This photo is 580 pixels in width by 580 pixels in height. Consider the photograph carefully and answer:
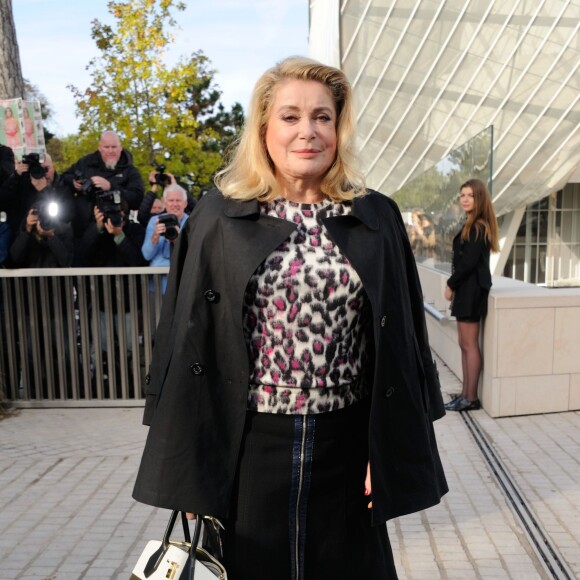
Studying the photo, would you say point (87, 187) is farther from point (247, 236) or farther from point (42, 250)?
point (247, 236)

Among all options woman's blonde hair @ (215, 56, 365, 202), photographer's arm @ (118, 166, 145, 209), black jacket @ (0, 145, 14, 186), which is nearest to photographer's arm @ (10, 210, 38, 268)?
black jacket @ (0, 145, 14, 186)

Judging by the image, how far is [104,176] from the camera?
7.79m

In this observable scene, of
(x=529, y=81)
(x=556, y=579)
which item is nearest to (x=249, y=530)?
(x=556, y=579)

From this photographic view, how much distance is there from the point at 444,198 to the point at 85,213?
16.2ft

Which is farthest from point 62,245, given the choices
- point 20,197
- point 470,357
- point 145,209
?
point 470,357

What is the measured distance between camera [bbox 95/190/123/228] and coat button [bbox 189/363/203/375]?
4.61m

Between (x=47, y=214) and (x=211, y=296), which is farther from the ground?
(x=47, y=214)

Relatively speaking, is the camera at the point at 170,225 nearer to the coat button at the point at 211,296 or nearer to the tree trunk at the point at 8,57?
the coat button at the point at 211,296

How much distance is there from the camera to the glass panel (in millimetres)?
7703

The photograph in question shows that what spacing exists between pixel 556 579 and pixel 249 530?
6.06ft

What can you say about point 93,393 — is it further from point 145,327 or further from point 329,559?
point 329,559

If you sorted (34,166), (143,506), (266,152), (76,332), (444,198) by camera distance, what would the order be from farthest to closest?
(444,198), (34,166), (76,332), (143,506), (266,152)

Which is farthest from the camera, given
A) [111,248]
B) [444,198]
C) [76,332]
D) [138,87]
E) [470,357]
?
[138,87]

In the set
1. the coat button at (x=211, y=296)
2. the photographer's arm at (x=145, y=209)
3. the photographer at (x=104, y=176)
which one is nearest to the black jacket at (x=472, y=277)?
the photographer's arm at (x=145, y=209)
